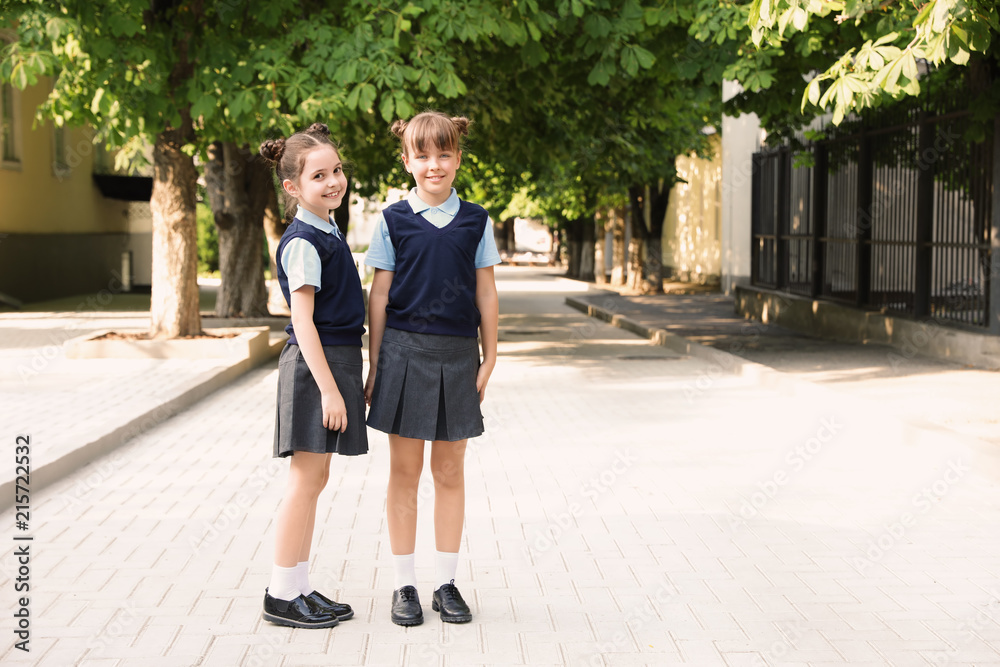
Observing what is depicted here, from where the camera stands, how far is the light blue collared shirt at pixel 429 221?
159 inches

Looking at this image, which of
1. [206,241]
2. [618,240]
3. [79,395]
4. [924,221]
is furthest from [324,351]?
[206,241]

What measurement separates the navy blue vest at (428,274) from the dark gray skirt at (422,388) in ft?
0.15

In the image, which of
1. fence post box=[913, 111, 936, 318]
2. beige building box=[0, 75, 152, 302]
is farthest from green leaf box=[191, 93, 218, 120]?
beige building box=[0, 75, 152, 302]

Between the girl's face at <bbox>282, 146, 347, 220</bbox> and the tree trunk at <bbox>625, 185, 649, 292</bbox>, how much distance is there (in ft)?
81.6

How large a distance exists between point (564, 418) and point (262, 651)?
5.77 metres

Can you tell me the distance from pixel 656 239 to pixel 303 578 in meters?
26.4

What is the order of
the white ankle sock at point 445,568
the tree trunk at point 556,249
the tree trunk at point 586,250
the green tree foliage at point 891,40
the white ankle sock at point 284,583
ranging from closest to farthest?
1. the white ankle sock at point 284,583
2. the white ankle sock at point 445,568
3. the green tree foliage at point 891,40
4. the tree trunk at point 586,250
5. the tree trunk at point 556,249

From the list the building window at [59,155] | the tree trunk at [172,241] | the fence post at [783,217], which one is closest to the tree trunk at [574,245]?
the building window at [59,155]

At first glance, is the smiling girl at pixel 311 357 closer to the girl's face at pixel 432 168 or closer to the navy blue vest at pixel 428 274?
the navy blue vest at pixel 428 274

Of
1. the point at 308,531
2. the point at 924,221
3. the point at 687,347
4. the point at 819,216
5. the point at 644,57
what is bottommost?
the point at 308,531

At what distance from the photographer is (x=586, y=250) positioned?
40625mm

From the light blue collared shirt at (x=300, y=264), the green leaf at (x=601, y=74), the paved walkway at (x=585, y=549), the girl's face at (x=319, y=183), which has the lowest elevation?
the paved walkway at (x=585, y=549)

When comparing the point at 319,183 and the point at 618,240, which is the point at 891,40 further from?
the point at 618,240

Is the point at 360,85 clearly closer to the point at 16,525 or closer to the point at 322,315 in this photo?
the point at 16,525
